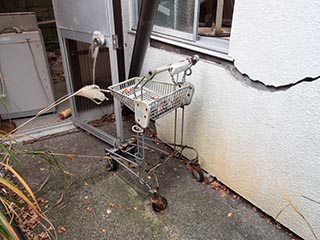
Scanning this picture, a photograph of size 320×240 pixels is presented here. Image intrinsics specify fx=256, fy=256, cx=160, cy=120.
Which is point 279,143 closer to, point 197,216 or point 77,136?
point 197,216

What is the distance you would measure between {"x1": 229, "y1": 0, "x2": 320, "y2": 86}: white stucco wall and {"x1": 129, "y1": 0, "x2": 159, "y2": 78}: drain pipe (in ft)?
2.26

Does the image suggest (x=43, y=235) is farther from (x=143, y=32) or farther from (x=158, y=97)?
(x=143, y=32)

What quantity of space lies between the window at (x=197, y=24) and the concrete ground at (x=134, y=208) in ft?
3.37

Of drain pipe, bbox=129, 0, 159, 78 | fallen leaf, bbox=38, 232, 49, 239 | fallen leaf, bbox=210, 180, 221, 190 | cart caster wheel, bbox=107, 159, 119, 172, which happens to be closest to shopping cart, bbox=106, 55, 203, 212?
cart caster wheel, bbox=107, 159, 119, 172

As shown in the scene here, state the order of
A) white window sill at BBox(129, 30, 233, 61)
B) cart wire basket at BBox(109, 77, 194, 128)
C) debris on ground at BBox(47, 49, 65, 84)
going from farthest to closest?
debris on ground at BBox(47, 49, 65, 84) < white window sill at BBox(129, 30, 233, 61) < cart wire basket at BBox(109, 77, 194, 128)

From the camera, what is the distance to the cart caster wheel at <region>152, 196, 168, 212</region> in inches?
67.8

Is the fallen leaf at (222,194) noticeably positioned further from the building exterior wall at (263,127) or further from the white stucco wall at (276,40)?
the white stucco wall at (276,40)

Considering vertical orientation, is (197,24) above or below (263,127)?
above

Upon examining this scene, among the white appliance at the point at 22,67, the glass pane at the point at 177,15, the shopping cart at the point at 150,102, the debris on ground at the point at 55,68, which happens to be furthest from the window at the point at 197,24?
the debris on ground at the point at 55,68

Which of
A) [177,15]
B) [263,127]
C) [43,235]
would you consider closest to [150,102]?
[263,127]

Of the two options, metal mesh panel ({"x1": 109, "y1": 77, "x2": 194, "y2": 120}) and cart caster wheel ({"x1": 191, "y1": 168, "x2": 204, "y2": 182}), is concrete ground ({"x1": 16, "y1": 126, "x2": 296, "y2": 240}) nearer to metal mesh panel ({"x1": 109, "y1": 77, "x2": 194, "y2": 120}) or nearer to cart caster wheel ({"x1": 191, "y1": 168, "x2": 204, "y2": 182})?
cart caster wheel ({"x1": 191, "y1": 168, "x2": 204, "y2": 182})

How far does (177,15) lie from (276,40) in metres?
0.97

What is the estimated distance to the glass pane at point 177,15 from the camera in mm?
1924

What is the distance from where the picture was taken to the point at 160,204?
5.68 feet
